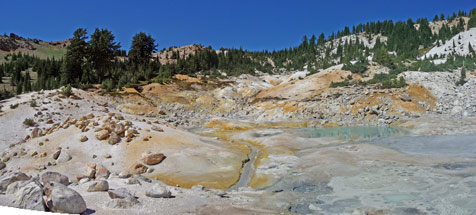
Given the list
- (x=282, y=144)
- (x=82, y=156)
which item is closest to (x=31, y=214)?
(x=82, y=156)

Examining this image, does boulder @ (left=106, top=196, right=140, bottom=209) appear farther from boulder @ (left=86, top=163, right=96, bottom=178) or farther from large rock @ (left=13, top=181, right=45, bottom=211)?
boulder @ (left=86, top=163, right=96, bottom=178)

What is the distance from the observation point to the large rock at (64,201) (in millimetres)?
8070

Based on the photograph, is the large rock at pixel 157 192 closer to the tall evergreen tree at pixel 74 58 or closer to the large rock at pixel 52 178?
the large rock at pixel 52 178

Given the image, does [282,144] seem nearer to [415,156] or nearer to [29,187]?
[415,156]

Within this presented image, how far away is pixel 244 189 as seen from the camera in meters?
14.8

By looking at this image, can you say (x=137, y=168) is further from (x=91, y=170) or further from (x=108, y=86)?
(x=108, y=86)

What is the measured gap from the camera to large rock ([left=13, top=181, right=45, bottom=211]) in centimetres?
789

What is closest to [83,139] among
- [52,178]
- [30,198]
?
[52,178]

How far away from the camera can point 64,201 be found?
8.11 meters

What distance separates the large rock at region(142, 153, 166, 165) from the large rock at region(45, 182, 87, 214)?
10682mm

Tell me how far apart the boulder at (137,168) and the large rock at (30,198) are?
978 centimetres

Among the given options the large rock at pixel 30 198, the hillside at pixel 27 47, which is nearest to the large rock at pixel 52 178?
the large rock at pixel 30 198

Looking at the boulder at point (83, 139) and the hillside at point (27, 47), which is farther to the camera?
the hillside at point (27, 47)

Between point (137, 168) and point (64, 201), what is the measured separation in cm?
1014
